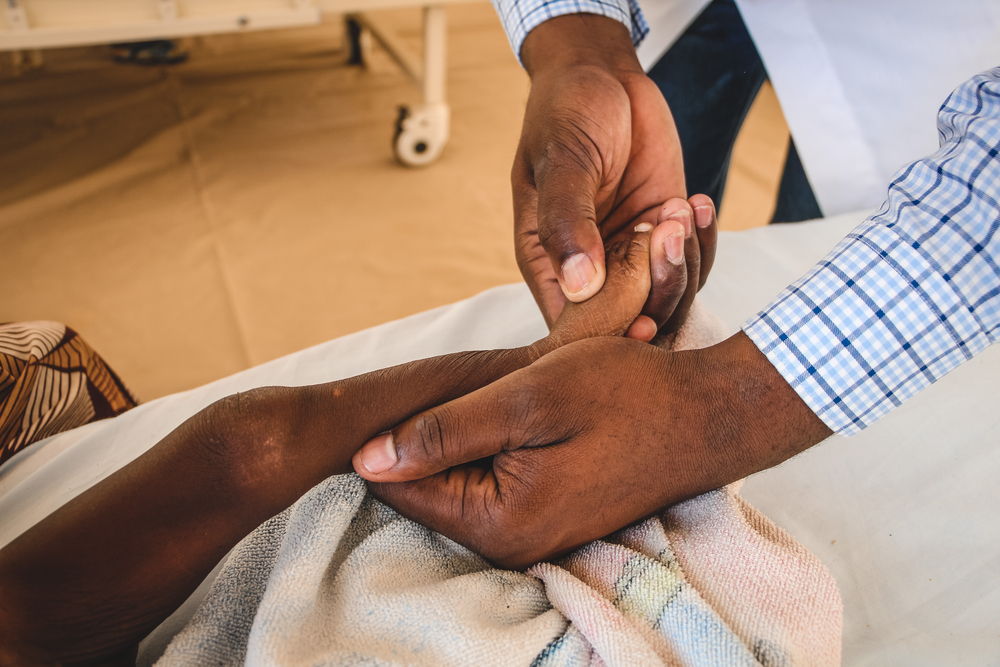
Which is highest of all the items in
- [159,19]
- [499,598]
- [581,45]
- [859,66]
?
[159,19]

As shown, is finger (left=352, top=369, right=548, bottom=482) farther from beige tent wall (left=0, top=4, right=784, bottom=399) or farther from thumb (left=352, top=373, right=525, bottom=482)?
beige tent wall (left=0, top=4, right=784, bottom=399)

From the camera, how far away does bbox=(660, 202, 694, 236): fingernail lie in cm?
78

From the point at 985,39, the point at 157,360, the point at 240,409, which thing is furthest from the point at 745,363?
the point at 157,360

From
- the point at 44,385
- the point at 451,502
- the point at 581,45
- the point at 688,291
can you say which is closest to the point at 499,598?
the point at 451,502

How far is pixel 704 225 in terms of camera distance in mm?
814

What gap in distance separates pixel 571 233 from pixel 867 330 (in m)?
0.28

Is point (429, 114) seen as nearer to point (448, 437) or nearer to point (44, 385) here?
point (44, 385)

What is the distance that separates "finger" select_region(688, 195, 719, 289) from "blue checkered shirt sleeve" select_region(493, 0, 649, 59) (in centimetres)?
30

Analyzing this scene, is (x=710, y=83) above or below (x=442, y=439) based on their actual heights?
above

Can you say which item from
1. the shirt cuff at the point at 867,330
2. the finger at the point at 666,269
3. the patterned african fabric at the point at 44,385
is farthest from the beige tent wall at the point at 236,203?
the shirt cuff at the point at 867,330

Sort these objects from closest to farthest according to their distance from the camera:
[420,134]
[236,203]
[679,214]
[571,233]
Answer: [571,233] → [679,214] → [236,203] → [420,134]

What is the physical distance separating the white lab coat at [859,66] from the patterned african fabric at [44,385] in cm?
92

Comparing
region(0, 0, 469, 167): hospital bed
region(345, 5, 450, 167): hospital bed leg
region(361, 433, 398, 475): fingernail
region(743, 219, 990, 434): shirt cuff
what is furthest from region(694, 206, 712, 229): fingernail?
region(345, 5, 450, 167): hospital bed leg

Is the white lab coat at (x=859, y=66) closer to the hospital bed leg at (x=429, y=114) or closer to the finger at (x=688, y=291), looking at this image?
the finger at (x=688, y=291)
